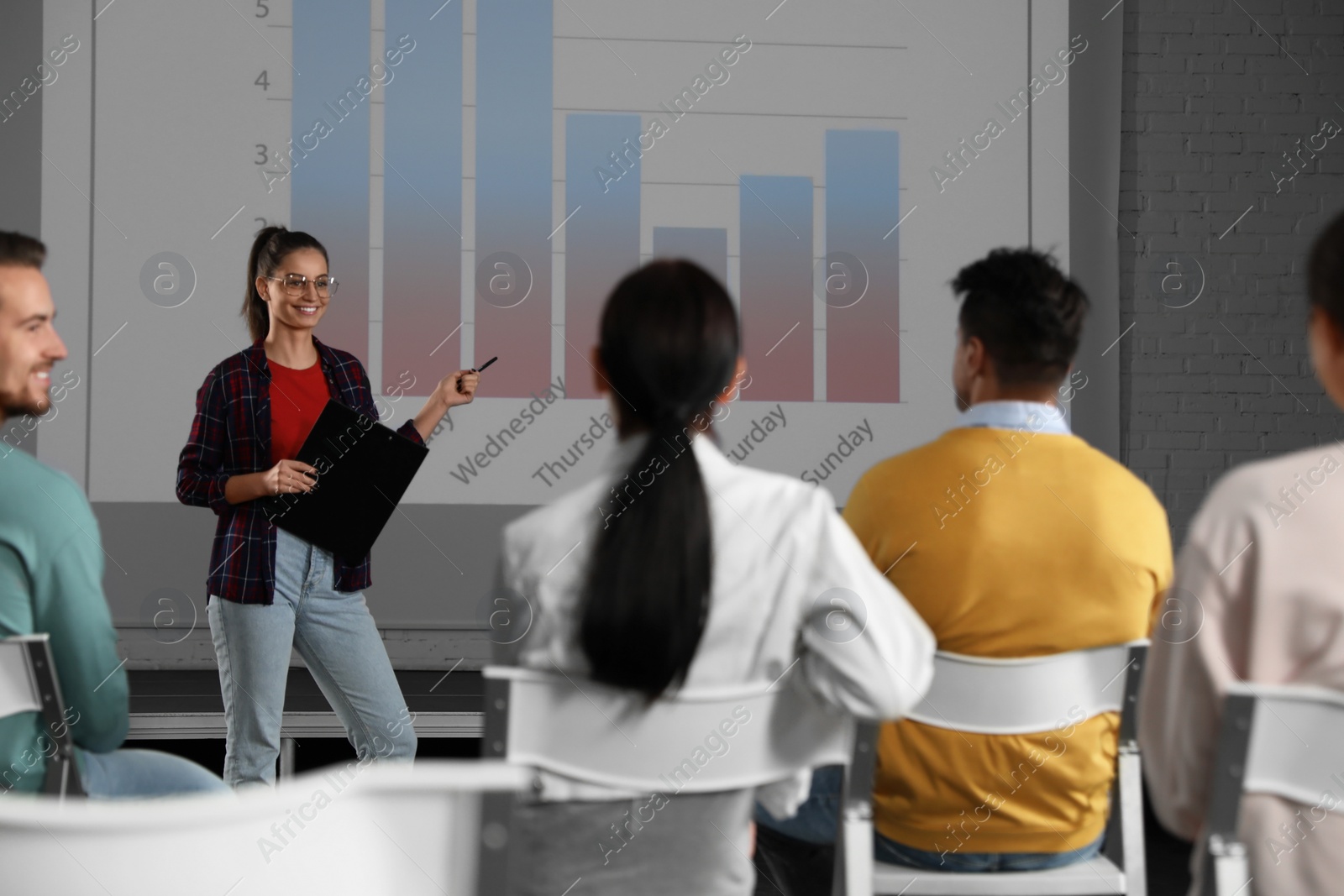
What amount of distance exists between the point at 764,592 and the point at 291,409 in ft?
4.75

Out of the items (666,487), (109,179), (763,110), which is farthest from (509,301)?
(666,487)

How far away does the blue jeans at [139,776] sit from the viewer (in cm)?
116

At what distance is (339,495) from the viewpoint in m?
2.04

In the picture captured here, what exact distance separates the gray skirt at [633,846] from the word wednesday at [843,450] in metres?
2.80

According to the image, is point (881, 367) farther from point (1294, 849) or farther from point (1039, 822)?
point (1294, 849)

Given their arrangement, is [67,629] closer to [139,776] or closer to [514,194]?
[139,776]

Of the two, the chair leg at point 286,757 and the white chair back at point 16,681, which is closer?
the white chair back at point 16,681

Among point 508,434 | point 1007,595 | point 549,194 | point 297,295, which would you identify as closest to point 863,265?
point 549,194

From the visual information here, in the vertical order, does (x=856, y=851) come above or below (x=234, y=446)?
below

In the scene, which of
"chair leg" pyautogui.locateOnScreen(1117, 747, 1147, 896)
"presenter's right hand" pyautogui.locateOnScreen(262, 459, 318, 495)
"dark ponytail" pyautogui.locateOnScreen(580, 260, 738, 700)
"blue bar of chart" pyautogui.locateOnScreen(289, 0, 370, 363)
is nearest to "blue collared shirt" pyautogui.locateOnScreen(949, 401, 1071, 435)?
"chair leg" pyautogui.locateOnScreen(1117, 747, 1147, 896)

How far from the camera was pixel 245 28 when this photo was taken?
354cm

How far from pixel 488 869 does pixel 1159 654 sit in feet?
1.93

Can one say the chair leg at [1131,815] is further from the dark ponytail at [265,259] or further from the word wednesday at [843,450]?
the word wednesday at [843,450]

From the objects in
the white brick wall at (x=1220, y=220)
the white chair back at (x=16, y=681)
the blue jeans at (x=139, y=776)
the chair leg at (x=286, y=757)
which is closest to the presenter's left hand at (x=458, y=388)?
the blue jeans at (x=139, y=776)
